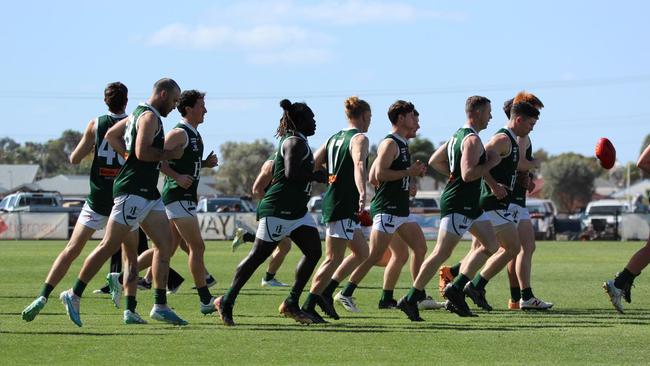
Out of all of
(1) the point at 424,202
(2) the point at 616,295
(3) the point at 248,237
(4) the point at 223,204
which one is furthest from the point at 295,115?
(1) the point at 424,202

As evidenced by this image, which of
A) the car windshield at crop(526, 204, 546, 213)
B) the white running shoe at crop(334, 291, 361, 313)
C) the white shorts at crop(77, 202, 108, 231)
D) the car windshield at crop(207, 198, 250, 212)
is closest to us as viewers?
the white shorts at crop(77, 202, 108, 231)

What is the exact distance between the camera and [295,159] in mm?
12250

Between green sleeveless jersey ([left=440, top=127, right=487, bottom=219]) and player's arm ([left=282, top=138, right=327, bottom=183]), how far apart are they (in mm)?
1689

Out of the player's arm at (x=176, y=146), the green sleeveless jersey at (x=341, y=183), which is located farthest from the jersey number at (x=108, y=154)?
the green sleeveless jersey at (x=341, y=183)

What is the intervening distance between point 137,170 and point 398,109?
9.93 feet

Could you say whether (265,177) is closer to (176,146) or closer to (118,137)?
(176,146)

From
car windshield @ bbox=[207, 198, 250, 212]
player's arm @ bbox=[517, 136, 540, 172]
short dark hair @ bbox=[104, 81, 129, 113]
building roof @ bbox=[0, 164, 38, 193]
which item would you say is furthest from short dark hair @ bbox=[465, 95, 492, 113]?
building roof @ bbox=[0, 164, 38, 193]

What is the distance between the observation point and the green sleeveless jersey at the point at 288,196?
40.5 feet

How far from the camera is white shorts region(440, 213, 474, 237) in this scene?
13203mm

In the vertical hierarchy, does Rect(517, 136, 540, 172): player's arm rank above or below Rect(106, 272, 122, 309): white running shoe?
above

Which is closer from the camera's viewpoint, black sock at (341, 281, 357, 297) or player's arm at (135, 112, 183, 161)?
player's arm at (135, 112, 183, 161)

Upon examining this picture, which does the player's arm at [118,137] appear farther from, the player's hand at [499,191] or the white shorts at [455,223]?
the player's hand at [499,191]

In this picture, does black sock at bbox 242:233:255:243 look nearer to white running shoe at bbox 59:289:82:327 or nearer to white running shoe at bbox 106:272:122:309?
white running shoe at bbox 106:272:122:309

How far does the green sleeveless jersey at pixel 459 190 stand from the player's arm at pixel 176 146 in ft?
8.69
